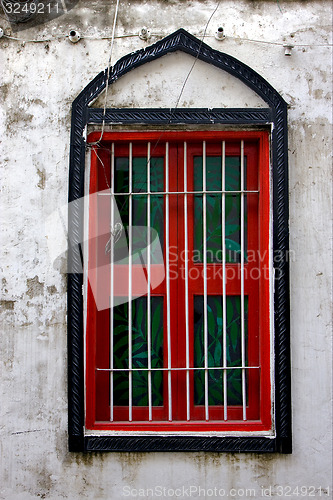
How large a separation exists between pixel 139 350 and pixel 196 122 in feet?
5.14

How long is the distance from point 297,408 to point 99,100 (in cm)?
241

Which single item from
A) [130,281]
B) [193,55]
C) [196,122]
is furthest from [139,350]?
[193,55]

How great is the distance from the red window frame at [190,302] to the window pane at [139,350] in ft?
0.18

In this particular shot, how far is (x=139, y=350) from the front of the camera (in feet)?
11.2

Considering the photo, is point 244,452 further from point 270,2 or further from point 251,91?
point 270,2

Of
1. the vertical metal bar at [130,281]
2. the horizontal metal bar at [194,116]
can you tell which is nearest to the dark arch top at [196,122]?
the horizontal metal bar at [194,116]

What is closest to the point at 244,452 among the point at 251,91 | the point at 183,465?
the point at 183,465

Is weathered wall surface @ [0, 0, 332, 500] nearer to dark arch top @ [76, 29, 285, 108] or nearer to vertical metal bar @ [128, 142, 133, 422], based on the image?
dark arch top @ [76, 29, 285, 108]

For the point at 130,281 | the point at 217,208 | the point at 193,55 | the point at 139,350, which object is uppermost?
the point at 193,55

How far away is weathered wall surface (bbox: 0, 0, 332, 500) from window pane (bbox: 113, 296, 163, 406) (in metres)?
0.36

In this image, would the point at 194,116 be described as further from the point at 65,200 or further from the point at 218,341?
the point at 218,341

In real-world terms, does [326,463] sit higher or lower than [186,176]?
lower

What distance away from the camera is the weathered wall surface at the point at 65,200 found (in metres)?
3.27

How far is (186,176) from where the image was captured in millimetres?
3434
